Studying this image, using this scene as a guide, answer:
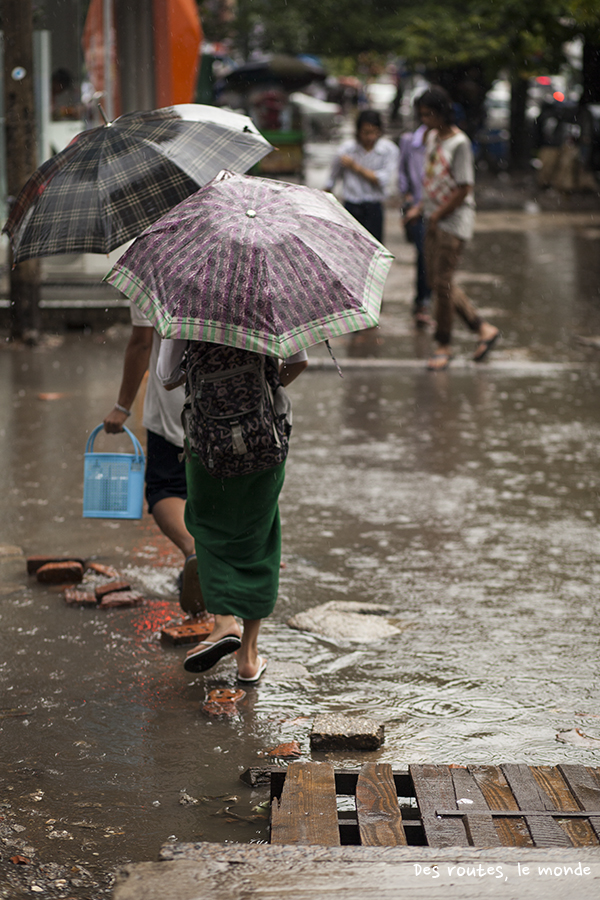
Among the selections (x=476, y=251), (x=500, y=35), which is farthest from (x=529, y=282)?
(x=500, y=35)

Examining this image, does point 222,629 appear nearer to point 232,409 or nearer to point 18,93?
point 232,409

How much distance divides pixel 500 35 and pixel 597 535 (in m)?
24.8

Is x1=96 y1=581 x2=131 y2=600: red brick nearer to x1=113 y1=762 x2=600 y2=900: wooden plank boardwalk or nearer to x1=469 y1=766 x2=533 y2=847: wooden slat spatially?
x1=113 y1=762 x2=600 y2=900: wooden plank boardwalk

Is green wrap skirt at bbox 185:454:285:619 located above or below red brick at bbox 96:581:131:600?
above

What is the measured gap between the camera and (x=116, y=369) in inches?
365

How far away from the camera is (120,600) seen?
474 cm

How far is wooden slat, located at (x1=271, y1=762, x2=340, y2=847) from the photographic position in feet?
9.38

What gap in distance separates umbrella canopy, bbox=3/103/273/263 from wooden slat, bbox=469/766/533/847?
2.23 m

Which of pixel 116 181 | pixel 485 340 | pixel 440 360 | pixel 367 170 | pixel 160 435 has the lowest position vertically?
pixel 440 360

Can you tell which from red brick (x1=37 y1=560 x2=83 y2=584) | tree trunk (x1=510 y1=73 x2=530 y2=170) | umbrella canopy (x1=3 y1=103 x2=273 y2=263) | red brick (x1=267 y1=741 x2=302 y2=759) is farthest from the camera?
tree trunk (x1=510 y1=73 x2=530 y2=170)

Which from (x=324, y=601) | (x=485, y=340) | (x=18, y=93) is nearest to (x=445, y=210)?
(x=485, y=340)

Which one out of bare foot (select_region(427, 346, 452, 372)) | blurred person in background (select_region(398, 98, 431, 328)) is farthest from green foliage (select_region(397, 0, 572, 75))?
bare foot (select_region(427, 346, 452, 372))

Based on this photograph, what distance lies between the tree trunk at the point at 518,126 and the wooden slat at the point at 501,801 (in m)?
28.3

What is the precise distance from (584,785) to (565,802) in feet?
0.40
